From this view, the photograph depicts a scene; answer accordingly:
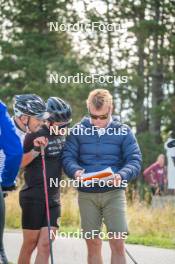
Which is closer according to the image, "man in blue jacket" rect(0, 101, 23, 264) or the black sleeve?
"man in blue jacket" rect(0, 101, 23, 264)

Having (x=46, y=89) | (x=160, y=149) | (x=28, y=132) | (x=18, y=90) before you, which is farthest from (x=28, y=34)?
(x=28, y=132)

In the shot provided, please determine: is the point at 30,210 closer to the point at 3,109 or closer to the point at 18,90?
the point at 3,109

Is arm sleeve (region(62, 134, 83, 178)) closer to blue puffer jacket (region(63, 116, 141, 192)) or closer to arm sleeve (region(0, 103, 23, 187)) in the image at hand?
blue puffer jacket (region(63, 116, 141, 192))

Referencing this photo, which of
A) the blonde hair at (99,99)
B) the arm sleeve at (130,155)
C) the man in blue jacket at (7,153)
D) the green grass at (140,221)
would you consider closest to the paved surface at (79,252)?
the green grass at (140,221)

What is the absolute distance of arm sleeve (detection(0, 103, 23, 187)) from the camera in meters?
5.27

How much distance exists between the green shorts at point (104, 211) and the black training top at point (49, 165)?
0.90 feet

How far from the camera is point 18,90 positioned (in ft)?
109

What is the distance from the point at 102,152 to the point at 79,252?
391cm

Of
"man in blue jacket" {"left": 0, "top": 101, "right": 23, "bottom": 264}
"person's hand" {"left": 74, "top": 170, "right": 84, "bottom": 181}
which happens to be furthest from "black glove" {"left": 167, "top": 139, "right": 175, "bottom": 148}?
"man in blue jacket" {"left": 0, "top": 101, "right": 23, "bottom": 264}

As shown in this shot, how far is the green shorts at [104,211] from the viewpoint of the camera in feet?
21.2

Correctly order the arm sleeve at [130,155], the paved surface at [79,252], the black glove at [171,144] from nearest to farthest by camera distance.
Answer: the arm sleeve at [130,155]
the paved surface at [79,252]
the black glove at [171,144]
